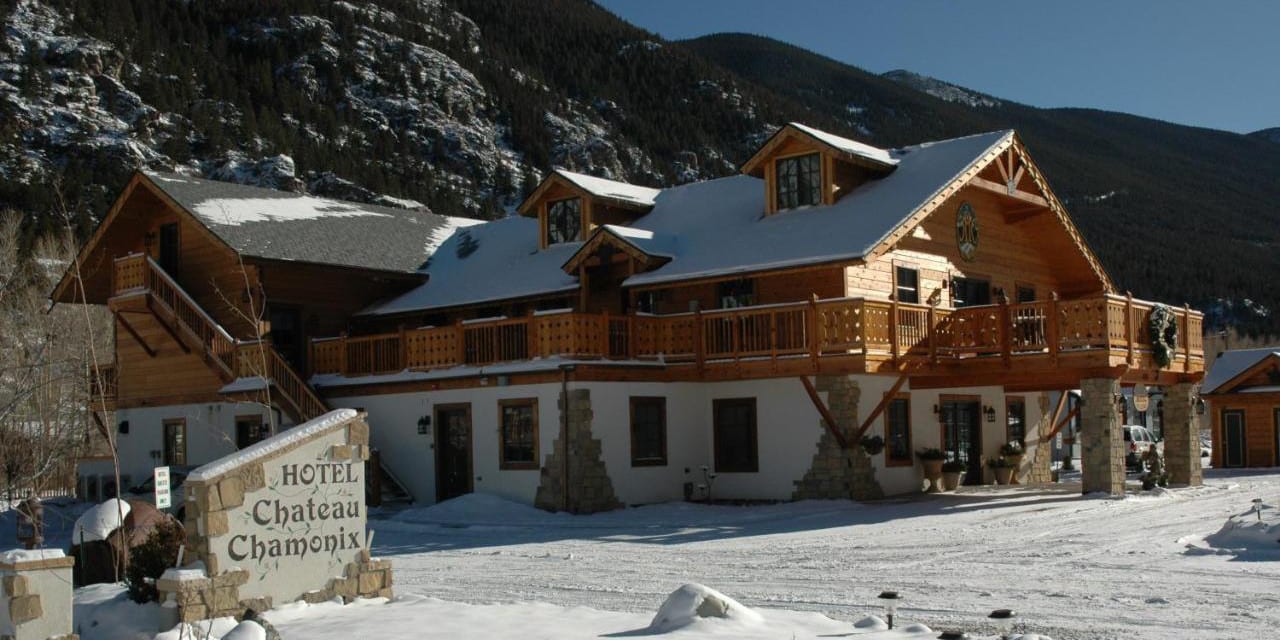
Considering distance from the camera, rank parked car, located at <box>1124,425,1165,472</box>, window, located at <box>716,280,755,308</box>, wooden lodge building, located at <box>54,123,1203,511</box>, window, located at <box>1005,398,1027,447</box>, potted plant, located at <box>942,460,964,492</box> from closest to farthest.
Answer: wooden lodge building, located at <box>54,123,1203,511</box>
window, located at <box>716,280,755,308</box>
potted plant, located at <box>942,460,964,492</box>
window, located at <box>1005,398,1027,447</box>
parked car, located at <box>1124,425,1165,472</box>

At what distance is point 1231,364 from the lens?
39812 mm

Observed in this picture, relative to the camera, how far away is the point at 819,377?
25.1 metres

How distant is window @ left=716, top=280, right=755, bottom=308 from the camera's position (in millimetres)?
27312

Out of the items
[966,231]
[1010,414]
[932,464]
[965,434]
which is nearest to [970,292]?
[966,231]

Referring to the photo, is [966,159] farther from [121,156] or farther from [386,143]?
[386,143]

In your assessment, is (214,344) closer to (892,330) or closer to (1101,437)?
(892,330)

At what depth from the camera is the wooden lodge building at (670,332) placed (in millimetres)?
24984

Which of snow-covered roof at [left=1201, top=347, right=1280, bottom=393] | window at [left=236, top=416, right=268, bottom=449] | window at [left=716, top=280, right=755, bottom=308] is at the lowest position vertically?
window at [left=236, top=416, right=268, bottom=449]

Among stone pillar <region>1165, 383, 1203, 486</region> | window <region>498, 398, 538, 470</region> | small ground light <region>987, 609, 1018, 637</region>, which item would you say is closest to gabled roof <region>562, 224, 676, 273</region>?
window <region>498, 398, 538, 470</region>

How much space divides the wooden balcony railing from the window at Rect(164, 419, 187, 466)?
7.51 metres

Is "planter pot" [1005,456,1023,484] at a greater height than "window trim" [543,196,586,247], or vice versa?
"window trim" [543,196,586,247]

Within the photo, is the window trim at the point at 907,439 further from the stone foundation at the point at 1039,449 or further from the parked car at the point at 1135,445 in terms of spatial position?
the parked car at the point at 1135,445

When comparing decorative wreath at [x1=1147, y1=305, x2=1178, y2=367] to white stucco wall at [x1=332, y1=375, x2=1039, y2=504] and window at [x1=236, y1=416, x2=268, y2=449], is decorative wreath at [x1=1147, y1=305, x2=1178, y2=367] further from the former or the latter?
window at [x1=236, y1=416, x2=268, y2=449]

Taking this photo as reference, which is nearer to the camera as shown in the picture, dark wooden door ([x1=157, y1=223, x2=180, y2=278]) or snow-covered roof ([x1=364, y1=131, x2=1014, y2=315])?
snow-covered roof ([x1=364, y1=131, x2=1014, y2=315])
